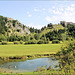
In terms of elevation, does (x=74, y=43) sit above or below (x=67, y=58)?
above

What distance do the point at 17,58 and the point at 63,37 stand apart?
113 m

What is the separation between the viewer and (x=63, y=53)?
66.5 ft

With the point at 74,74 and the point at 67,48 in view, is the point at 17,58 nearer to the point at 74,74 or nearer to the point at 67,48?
the point at 67,48

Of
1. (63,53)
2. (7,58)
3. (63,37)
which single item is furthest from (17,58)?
(63,37)

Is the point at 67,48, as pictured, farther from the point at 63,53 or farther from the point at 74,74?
the point at 74,74

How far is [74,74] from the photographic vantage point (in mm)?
12242

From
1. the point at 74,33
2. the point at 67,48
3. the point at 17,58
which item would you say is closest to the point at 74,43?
the point at 67,48

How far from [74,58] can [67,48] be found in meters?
4.34

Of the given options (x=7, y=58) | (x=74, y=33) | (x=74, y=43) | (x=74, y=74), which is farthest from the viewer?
(x=74, y=33)

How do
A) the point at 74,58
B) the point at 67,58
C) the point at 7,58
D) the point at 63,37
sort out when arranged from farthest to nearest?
the point at 63,37 < the point at 7,58 < the point at 67,58 < the point at 74,58

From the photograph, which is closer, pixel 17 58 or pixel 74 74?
pixel 74 74

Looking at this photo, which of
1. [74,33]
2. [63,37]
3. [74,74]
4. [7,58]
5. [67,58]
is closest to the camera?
[74,74]

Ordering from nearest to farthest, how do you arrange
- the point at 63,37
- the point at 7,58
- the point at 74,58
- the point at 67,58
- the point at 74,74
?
1. the point at 74,74
2. the point at 74,58
3. the point at 67,58
4. the point at 7,58
5. the point at 63,37

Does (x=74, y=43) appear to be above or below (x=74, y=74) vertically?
above
